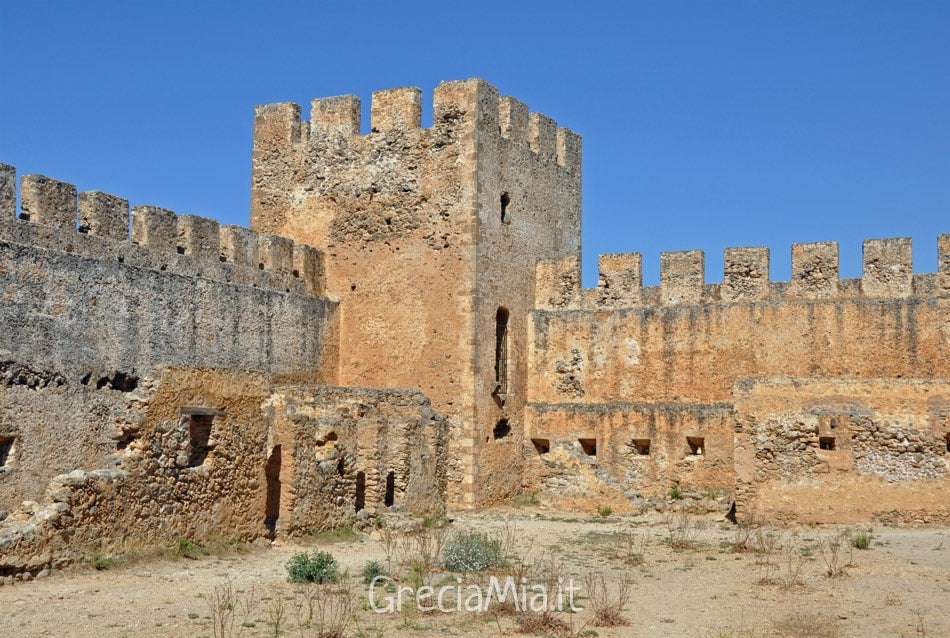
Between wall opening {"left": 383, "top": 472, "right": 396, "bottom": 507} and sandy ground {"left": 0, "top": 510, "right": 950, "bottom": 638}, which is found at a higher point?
wall opening {"left": 383, "top": 472, "right": 396, "bottom": 507}

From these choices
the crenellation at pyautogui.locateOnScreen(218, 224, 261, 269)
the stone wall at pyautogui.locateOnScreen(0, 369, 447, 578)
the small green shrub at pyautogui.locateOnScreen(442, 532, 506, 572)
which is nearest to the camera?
the stone wall at pyautogui.locateOnScreen(0, 369, 447, 578)

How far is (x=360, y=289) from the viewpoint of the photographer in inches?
784

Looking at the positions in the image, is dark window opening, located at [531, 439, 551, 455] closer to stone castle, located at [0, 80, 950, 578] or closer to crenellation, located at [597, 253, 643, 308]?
stone castle, located at [0, 80, 950, 578]

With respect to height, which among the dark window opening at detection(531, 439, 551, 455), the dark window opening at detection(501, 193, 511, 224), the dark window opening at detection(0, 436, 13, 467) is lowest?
the dark window opening at detection(531, 439, 551, 455)

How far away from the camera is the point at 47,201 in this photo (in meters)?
14.3

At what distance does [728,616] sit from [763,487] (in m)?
6.41

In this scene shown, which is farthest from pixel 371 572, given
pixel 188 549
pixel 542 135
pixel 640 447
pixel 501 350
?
pixel 542 135

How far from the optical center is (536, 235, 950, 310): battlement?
18.1 metres

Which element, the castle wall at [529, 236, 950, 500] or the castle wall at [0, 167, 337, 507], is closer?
the castle wall at [0, 167, 337, 507]

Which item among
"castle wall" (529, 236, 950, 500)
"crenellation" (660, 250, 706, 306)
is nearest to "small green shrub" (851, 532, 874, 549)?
"castle wall" (529, 236, 950, 500)

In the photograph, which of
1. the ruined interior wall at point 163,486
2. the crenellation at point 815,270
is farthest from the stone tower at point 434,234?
the ruined interior wall at point 163,486

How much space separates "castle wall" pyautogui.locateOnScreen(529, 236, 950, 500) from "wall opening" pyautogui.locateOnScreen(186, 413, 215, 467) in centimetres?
828

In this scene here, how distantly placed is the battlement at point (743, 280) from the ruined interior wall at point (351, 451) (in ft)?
13.2

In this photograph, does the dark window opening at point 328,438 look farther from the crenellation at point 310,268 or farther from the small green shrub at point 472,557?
the crenellation at point 310,268
